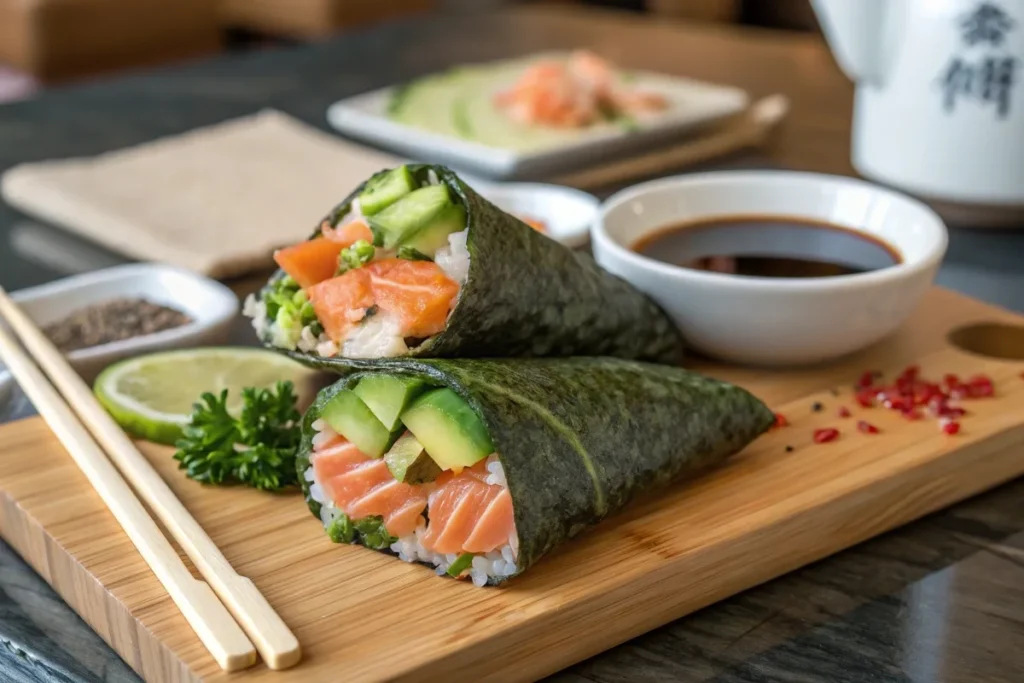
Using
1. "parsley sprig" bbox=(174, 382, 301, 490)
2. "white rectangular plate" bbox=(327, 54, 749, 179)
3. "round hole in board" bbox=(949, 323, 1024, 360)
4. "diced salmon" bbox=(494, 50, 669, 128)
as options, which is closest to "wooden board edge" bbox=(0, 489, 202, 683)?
"parsley sprig" bbox=(174, 382, 301, 490)

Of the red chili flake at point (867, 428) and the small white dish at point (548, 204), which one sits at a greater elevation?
the small white dish at point (548, 204)

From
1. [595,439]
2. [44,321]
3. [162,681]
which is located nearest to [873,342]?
[595,439]

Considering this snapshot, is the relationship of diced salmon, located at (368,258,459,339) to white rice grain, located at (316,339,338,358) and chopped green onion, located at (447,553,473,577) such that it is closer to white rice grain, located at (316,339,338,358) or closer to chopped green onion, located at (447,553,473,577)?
white rice grain, located at (316,339,338,358)

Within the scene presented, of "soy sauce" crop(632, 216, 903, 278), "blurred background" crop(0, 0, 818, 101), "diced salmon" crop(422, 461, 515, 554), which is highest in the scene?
"soy sauce" crop(632, 216, 903, 278)

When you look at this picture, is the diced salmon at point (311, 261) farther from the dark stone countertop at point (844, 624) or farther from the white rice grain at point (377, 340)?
the dark stone countertop at point (844, 624)

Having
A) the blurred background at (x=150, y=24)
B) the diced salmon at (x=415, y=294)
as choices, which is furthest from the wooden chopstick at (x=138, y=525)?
the blurred background at (x=150, y=24)

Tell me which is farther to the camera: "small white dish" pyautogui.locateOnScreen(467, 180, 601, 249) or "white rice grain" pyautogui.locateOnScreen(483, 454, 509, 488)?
"small white dish" pyautogui.locateOnScreen(467, 180, 601, 249)
